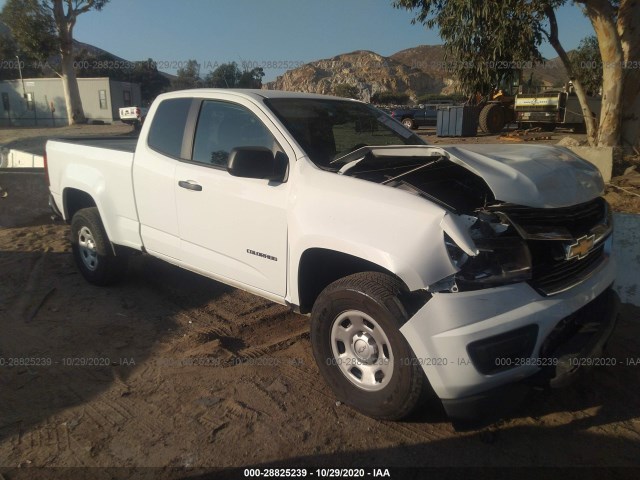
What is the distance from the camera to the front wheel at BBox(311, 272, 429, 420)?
275 cm

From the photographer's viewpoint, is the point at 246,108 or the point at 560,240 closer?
the point at 560,240

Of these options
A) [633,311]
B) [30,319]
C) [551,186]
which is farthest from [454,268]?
[30,319]

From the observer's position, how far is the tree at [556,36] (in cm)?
866

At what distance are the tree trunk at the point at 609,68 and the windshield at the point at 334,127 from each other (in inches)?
233

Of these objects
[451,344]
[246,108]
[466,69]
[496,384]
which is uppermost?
[466,69]

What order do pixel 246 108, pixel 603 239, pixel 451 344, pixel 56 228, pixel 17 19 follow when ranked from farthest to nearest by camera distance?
pixel 17 19 < pixel 56 228 < pixel 246 108 < pixel 603 239 < pixel 451 344

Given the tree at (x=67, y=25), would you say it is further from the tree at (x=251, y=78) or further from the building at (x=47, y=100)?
the tree at (x=251, y=78)

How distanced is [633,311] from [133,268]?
5172 mm

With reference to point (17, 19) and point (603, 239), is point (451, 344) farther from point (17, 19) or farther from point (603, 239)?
point (17, 19)

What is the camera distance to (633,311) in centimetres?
457

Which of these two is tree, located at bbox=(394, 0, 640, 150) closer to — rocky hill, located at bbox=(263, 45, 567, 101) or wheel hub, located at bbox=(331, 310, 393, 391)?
wheel hub, located at bbox=(331, 310, 393, 391)

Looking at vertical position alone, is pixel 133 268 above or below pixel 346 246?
below

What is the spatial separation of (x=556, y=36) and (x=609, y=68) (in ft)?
6.28

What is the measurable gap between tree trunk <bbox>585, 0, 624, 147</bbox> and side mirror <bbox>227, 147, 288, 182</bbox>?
7.54 metres
